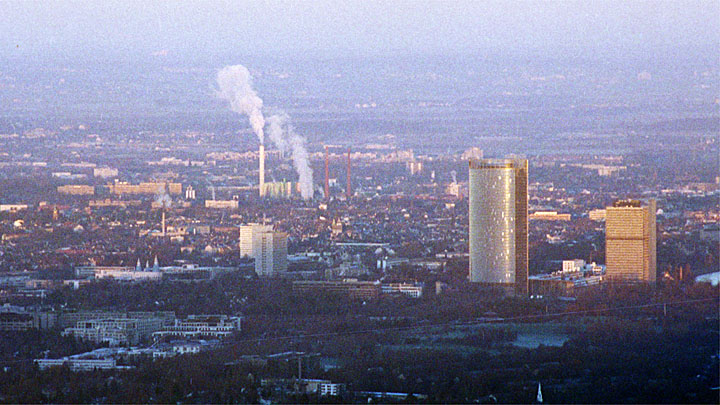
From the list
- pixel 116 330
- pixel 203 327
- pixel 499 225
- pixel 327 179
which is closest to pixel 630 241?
pixel 499 225

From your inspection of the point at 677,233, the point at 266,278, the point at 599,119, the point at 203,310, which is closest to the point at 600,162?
the point at 599,119

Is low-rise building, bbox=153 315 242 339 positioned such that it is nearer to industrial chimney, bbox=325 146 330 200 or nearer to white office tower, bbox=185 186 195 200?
white office tower, bbox=185 186 195 200

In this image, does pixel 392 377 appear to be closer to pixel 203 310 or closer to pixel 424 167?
pixel 203 310

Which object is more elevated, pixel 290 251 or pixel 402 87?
pixel 402 87

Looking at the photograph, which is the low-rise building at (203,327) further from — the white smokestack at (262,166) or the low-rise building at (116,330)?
the white smokestack at (262,166)

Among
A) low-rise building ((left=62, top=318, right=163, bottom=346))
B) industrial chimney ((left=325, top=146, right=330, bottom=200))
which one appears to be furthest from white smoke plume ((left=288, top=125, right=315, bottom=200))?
low-rise building ((left=62, top=318, right=163, bottom=346))

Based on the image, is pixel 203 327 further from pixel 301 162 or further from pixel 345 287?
pixel 301 162
